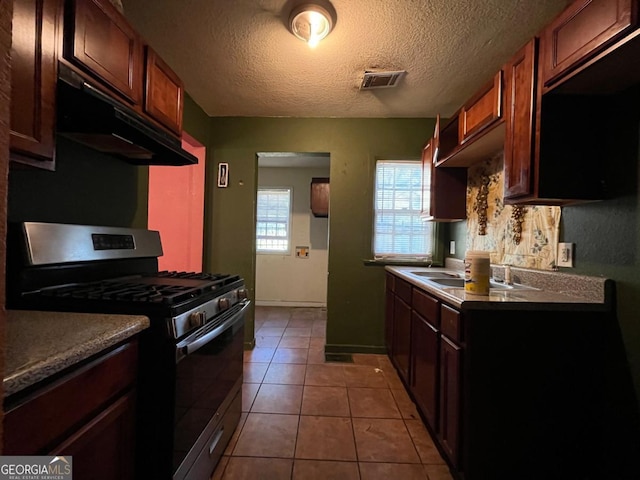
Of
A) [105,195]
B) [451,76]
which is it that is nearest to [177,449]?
[105,195]

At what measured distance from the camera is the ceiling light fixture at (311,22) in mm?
1560

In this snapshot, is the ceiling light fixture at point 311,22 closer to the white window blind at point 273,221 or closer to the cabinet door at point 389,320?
the cabinet door at point 389,320

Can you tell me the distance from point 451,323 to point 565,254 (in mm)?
752

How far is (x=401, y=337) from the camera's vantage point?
2.32 metres

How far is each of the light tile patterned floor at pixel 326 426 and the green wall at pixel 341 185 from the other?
394mm

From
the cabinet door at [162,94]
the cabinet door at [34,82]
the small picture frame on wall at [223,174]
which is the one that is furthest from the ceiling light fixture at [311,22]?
the small picture frame on wall at [223,174]

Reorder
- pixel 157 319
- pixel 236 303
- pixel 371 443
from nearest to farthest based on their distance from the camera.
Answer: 1. pixel 157 319
2. pixel 236 303
3. pixel 371 443

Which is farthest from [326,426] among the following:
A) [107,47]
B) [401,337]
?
[107,47]

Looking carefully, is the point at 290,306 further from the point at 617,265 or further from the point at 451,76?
the point at 617,265

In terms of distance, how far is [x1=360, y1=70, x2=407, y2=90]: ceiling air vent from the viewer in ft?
7.09

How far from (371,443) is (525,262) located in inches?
57.0

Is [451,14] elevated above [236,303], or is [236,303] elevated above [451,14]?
[451,14]

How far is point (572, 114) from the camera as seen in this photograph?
1.32 m

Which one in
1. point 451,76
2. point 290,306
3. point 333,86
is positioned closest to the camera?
point 451,76
